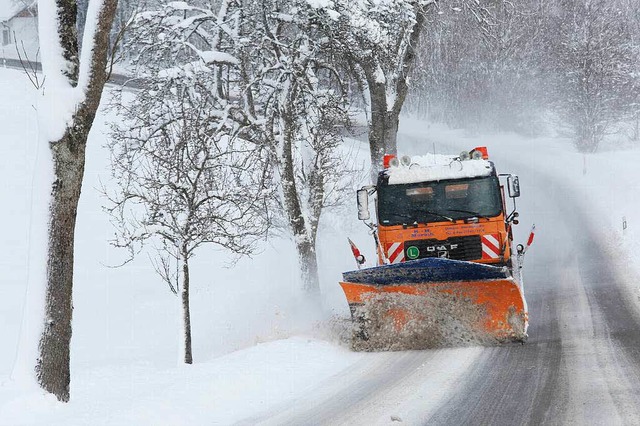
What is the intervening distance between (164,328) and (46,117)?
630 inches

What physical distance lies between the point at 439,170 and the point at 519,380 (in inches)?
183

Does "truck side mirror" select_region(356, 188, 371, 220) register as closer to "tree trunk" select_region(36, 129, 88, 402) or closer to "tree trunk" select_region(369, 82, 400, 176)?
"tree trunk" select_region(36, 129, 88, 402)

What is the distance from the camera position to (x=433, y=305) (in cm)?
1071

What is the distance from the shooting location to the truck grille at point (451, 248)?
38.9 feet

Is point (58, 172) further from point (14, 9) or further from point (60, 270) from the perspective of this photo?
point (14, 9)

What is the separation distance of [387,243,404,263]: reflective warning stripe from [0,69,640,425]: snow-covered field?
145 centimetres

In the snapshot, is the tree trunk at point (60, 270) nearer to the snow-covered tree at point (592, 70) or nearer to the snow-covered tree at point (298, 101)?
the snow-covered tree at point (298, 101)

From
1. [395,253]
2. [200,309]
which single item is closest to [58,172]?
[395,253]

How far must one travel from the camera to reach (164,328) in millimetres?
23484

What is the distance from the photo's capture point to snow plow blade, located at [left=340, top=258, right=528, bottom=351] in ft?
34.0

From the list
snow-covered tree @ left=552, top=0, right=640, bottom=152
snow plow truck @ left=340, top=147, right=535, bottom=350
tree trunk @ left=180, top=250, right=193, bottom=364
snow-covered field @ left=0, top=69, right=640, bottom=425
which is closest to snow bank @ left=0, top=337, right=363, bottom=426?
snow-covered field @ left=0, top=69, right=640, bottom=425

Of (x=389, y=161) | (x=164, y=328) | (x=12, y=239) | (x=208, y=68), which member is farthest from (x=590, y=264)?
(x=12, y=239)

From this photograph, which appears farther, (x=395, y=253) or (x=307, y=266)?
(x=307, y=266)

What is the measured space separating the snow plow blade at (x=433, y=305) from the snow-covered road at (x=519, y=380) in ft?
0.94
